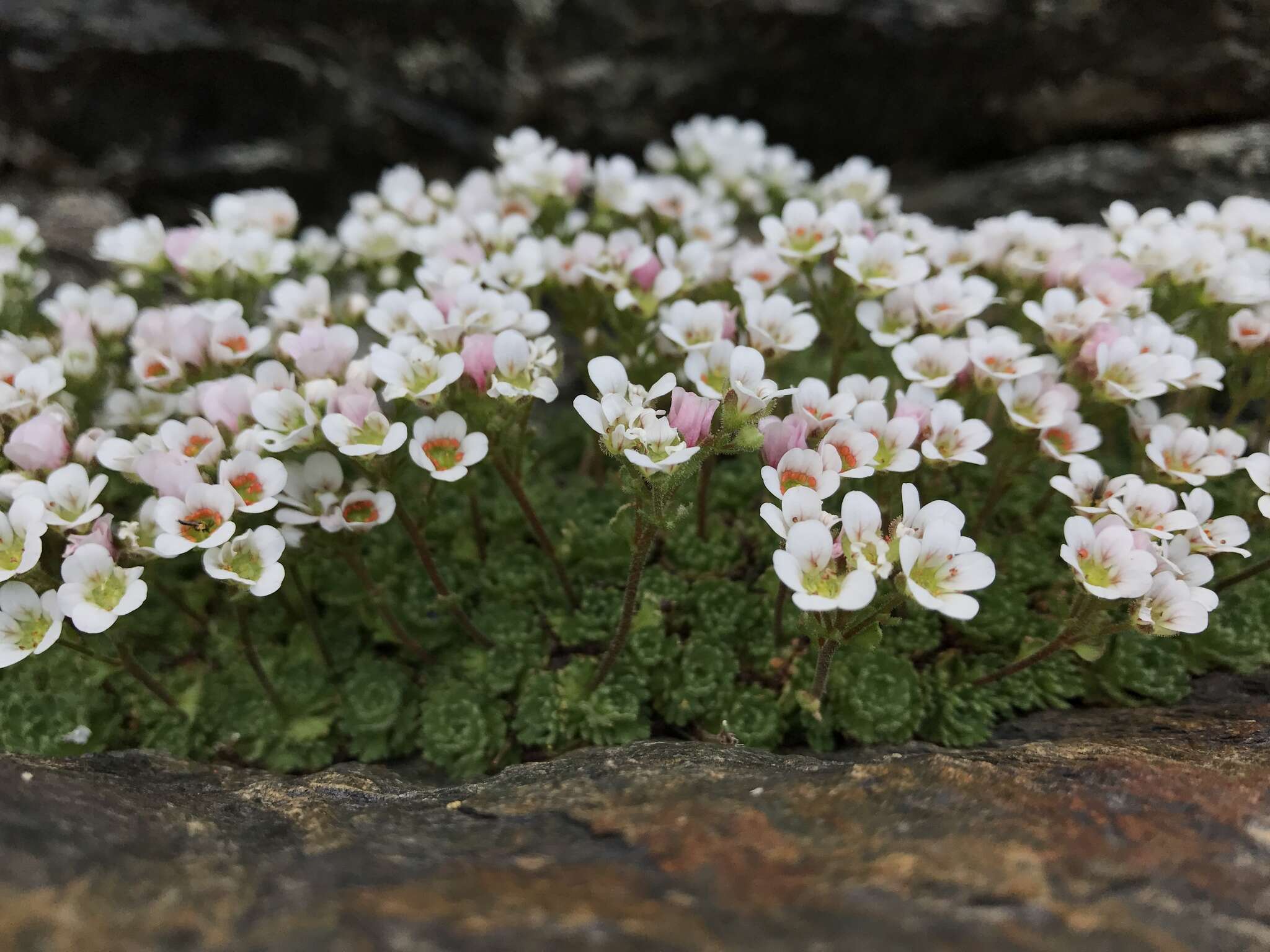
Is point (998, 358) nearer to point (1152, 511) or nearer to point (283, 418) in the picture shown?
point (1152, 511)

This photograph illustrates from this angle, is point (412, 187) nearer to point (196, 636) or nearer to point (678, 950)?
point (196, 636)

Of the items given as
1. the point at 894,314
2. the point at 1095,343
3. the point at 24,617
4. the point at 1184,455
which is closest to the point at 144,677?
the point at 24,617

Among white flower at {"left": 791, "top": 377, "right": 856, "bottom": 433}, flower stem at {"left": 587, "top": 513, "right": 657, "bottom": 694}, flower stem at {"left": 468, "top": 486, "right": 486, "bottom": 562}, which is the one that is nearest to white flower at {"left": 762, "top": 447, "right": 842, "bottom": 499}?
white flower at {"left": 791, "top": 377, "right": 856, "bottom": 433}

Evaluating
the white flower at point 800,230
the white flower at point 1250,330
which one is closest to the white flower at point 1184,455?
the white flower at point 1250,330

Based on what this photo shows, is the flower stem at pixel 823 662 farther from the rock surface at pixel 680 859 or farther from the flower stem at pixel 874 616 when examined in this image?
the rock surface at pixel 680 859

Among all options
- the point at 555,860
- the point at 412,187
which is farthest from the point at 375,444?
the point at 412,187
